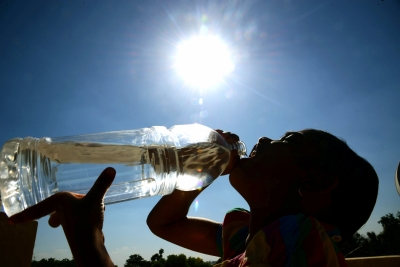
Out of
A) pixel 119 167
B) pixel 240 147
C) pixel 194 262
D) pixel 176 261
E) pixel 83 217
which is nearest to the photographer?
pixel 83 217

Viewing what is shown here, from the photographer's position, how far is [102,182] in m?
0.90

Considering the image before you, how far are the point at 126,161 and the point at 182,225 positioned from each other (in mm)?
627

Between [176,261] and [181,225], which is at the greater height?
[181,225]

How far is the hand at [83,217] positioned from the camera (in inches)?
33.7

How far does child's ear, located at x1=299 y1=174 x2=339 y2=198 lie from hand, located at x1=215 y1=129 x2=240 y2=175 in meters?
0.37

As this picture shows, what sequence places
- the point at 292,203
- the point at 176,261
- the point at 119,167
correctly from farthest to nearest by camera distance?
1. the point at 176,261
2. the point at 119,167
3. the point at 292,203

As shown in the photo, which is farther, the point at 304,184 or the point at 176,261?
the point at 176,261

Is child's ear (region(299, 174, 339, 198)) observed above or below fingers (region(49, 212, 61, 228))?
above

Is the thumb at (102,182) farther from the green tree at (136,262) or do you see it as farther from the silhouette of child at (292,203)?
the green tree at (136,262)

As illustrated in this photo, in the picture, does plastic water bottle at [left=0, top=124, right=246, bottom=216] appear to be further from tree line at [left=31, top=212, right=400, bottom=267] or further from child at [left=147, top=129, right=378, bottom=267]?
tree line at [left=31, top=212, right=400, bottom=267]

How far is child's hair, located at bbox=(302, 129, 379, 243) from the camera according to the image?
4.77 feet

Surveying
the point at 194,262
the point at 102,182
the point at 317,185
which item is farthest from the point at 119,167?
the point at 194,262

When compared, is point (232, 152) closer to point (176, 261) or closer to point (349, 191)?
point (349, 191)

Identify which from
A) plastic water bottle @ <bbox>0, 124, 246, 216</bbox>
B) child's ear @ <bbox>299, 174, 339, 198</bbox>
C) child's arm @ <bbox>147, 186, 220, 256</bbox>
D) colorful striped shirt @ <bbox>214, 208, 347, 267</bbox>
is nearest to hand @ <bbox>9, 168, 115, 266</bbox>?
plastic water bottle @ <bbox>0, 124, 246, 216</bbox>
